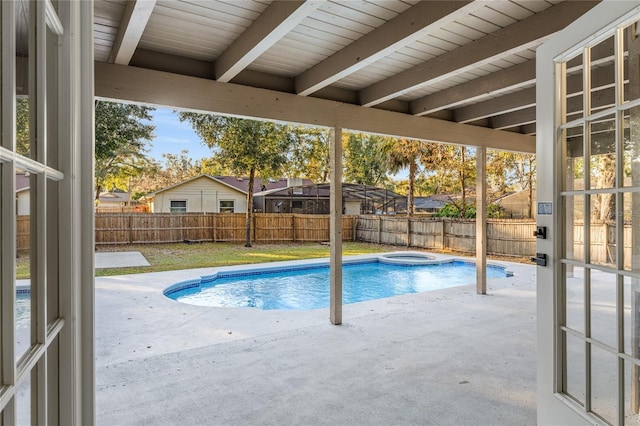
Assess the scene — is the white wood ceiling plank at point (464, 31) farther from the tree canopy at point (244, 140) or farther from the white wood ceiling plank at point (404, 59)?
the tree canopy at point (244, 140)

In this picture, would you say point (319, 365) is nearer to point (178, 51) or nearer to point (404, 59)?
point (404, 59)

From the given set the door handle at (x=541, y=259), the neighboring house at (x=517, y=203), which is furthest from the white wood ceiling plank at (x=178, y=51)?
the neighboring house at (x=517, y=203)

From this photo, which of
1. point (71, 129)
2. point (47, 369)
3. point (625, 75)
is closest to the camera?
point (47, 369)

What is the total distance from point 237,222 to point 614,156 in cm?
1408

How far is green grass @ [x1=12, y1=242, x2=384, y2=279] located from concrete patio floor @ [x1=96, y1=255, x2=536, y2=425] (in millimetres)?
4076

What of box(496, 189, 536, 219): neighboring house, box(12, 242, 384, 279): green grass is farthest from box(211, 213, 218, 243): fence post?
box(496, 189, 536, 219): neighboring house

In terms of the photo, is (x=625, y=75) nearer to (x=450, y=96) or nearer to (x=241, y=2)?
(x=241, y=2)

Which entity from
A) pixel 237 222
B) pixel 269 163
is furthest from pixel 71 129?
pixel 237 222

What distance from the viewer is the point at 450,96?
4270 mm

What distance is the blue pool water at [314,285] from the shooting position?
7.23 m

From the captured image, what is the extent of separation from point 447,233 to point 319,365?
1095 cm

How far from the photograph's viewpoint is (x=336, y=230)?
171 inches

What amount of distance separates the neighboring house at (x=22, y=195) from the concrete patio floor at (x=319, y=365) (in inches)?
74.2

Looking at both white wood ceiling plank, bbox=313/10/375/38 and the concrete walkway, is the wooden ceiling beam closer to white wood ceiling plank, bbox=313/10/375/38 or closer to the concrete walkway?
white wood ceiling plank, bbox=313/10/375/38
